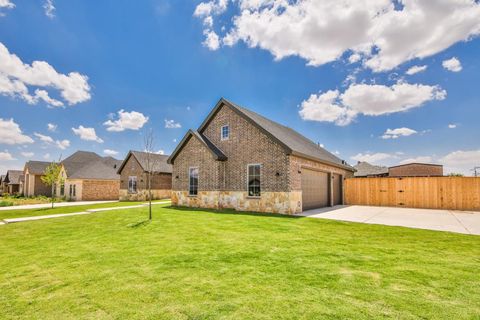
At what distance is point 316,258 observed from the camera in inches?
198

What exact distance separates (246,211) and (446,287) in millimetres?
10425

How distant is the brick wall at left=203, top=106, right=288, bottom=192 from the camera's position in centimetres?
1279

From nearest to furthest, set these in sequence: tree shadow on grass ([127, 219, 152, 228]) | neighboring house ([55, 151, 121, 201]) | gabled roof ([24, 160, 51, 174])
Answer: tree shadow on grass ([127, 219, 152, 228])
neighboring house ([55, 151, 121, 201])
gabled roof ([24, 160, 51, 174])

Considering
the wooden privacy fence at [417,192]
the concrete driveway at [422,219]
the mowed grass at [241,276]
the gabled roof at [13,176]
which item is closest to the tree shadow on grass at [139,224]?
the mowed grass at [241,276]

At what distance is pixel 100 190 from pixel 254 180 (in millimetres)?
21941

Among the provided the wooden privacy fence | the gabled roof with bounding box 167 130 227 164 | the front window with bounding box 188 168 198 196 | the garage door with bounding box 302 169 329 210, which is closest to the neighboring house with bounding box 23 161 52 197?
the gabled roof with bounding box 167 130 227 164

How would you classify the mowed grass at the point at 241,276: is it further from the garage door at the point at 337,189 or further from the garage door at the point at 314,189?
the garage door at the point at 337,189

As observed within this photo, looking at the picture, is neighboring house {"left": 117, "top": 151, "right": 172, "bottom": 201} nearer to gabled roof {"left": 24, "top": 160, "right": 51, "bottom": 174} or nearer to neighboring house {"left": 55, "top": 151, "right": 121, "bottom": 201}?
neighboring house {"left": 55, "top": 151, "right": 121, "bottom": 201}

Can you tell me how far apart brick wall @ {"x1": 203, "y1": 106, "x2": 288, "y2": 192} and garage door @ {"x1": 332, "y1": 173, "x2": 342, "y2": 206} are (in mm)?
7782

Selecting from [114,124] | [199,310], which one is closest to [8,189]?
[114,124]

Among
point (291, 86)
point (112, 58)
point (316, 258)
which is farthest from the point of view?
point (291, 86)

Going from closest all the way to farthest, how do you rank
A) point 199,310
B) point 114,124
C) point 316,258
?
point 199,310, point 316,258, point 114,124

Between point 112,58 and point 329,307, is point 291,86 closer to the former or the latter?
point 112,58

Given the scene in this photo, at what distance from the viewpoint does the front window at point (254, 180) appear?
13563 mm
